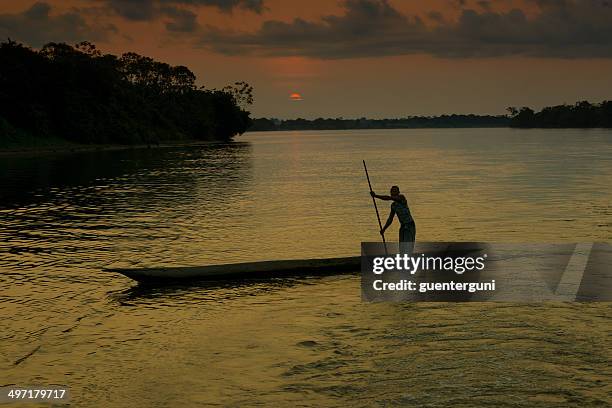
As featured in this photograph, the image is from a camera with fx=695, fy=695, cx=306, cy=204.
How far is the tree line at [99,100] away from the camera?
378 ft

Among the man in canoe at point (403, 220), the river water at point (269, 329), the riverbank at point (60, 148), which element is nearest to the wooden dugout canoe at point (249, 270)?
the river water at point (269, 329)

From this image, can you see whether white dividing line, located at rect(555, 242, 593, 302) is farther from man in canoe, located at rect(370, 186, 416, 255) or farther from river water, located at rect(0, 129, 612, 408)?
man in canoe, located at rect(370, 186, 416, 255)

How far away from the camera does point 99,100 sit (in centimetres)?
13625

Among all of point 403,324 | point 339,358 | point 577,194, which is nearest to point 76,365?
point 339,358

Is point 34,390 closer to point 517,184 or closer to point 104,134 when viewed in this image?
point 517,184

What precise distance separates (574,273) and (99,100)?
12663cm

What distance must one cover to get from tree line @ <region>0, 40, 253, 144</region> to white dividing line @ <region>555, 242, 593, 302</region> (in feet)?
330

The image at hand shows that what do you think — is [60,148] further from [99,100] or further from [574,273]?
[574,273]

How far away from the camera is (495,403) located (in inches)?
467

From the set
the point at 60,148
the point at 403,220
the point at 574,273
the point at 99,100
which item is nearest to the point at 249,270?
the point at 403,220

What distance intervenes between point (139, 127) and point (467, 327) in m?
135

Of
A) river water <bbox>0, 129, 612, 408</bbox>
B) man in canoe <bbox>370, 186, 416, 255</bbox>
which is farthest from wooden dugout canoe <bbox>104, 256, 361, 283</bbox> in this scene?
man in canoe <bbox>370, 186, 416, 255</bbox>

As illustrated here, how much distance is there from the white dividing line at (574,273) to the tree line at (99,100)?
100597 mm

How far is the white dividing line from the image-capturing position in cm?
1915
